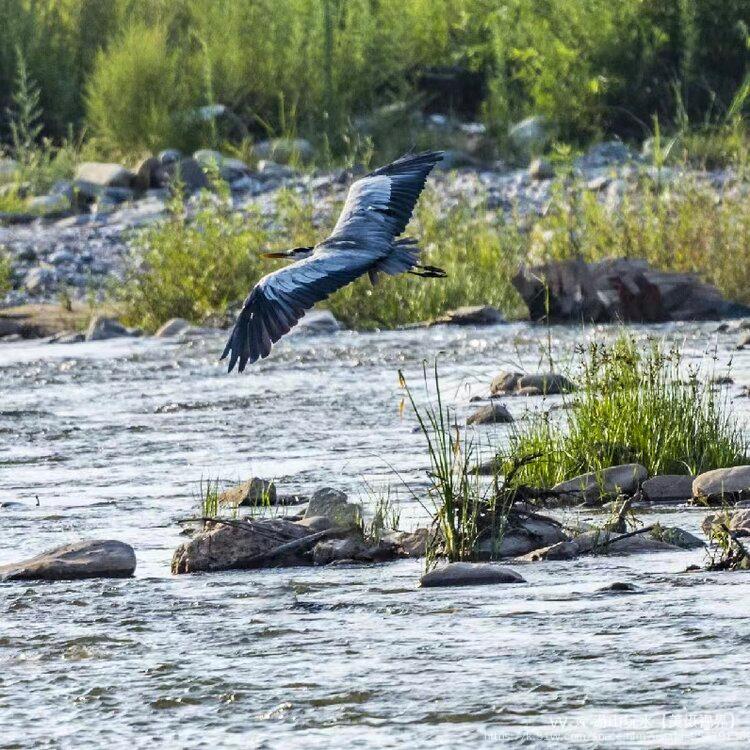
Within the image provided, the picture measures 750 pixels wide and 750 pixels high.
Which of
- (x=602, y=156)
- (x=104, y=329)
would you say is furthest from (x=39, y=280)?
(x=602, y=156)

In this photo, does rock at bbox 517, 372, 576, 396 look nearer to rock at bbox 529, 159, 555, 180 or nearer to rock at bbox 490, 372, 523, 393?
rock at bbox 490, 372, 523, 393

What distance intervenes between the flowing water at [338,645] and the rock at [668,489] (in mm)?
205

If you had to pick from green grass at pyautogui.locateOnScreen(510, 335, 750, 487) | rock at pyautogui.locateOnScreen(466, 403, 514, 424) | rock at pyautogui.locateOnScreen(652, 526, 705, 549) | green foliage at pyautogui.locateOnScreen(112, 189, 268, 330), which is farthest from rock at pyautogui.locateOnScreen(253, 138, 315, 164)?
rock at pyautogui.locateOnScreen(652, 526, 705, 549)

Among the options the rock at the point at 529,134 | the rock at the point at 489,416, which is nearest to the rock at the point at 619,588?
the rock at the point at 489,416

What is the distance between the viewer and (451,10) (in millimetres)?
20312

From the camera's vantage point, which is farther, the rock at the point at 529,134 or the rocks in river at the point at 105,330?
the rock at the point at 529,134

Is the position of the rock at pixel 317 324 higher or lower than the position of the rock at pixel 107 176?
lower

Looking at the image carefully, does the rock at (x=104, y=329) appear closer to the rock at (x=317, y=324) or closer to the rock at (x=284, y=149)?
the rock at (x=317, y=324)

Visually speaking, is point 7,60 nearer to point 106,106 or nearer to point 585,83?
point 106,106

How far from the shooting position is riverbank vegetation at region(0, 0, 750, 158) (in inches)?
719

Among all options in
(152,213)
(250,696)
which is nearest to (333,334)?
(152,213)

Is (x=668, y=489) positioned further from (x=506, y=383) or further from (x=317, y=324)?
(x=317, y=324)

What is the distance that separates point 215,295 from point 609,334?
9.64ft

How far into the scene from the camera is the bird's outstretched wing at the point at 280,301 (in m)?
5.29
